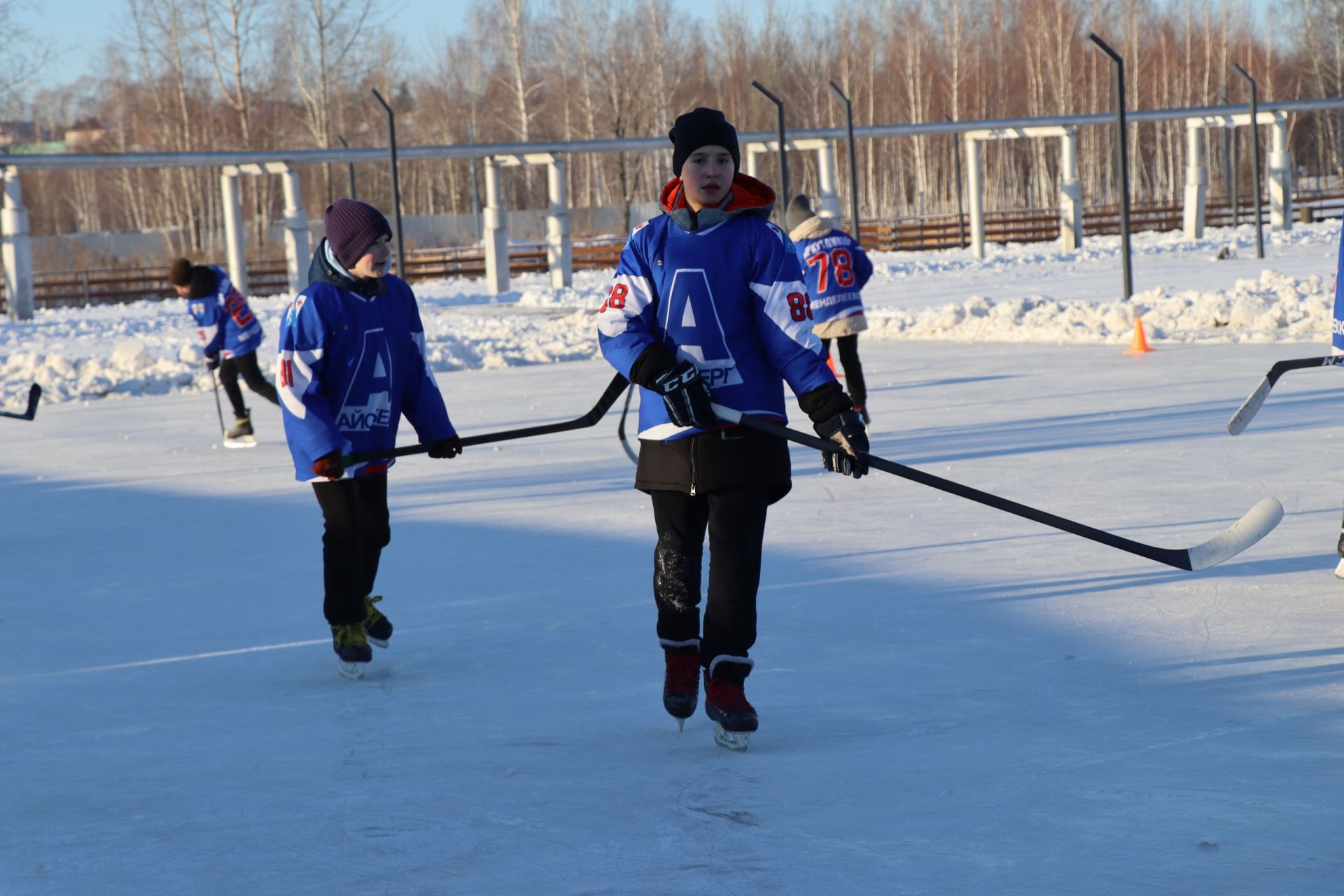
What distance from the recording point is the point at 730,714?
334 centimetres

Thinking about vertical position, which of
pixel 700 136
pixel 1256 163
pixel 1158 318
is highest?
pixel 1256 163

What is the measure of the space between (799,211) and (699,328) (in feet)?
18.2

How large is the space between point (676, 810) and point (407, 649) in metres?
1.76

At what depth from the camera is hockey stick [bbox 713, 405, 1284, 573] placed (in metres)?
3.35

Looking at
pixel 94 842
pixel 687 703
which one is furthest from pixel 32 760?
pixel 687 703

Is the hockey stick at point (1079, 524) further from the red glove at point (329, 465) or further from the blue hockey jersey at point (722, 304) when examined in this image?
the red glove at point (329, 465)

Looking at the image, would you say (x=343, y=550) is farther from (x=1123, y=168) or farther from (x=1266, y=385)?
(x=1123, y=168)

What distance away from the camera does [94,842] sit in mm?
2920

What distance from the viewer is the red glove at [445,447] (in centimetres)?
→ 431

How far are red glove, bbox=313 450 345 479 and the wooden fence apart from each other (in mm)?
25971

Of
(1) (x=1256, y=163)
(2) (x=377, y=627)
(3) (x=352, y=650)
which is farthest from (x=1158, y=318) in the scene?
(3) (x=352, y=650)

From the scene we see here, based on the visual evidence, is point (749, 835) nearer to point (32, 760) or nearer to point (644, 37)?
point (32, 760)

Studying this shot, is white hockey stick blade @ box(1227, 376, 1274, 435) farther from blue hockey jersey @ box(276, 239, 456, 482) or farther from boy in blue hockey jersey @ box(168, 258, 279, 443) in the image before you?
boy in blue hockey jersey @ box(168, 258, 279, 443)

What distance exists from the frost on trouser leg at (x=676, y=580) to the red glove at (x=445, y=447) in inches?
39.2
